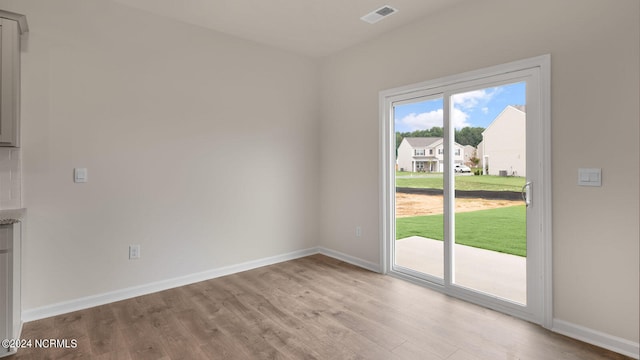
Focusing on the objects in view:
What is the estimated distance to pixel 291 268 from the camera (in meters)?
4.05

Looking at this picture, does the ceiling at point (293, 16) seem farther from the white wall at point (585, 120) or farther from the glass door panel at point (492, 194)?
the glass door panel at point (492, 194)

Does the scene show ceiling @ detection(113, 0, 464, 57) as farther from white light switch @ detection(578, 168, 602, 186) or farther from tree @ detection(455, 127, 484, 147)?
white light switch @ detection(578, 168, 602, 186)

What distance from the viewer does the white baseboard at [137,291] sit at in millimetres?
2748

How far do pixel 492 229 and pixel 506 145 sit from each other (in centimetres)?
80

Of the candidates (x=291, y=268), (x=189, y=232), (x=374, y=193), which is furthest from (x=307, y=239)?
(x=189, y=232)

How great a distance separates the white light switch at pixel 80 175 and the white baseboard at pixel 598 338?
4239 millimetres

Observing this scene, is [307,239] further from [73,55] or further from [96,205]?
[73,55]

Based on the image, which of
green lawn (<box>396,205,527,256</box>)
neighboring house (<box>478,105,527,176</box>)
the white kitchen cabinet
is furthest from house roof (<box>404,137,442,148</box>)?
the white kitchen cabinet

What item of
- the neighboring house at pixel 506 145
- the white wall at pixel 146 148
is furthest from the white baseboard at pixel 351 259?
the neighboring house at pixel 506 145

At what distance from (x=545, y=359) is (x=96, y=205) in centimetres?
388

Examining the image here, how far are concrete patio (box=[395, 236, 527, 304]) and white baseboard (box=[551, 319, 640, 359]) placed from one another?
316mm

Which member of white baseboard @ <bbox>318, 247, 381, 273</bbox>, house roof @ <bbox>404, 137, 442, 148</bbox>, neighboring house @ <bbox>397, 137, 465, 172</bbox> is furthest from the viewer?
white baseboard @ <bbox>318, 247, 381, 273</bbox>

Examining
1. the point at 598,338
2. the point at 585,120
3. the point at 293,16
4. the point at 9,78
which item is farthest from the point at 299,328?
the point at 293,16

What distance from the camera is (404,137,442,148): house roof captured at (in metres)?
3.44
